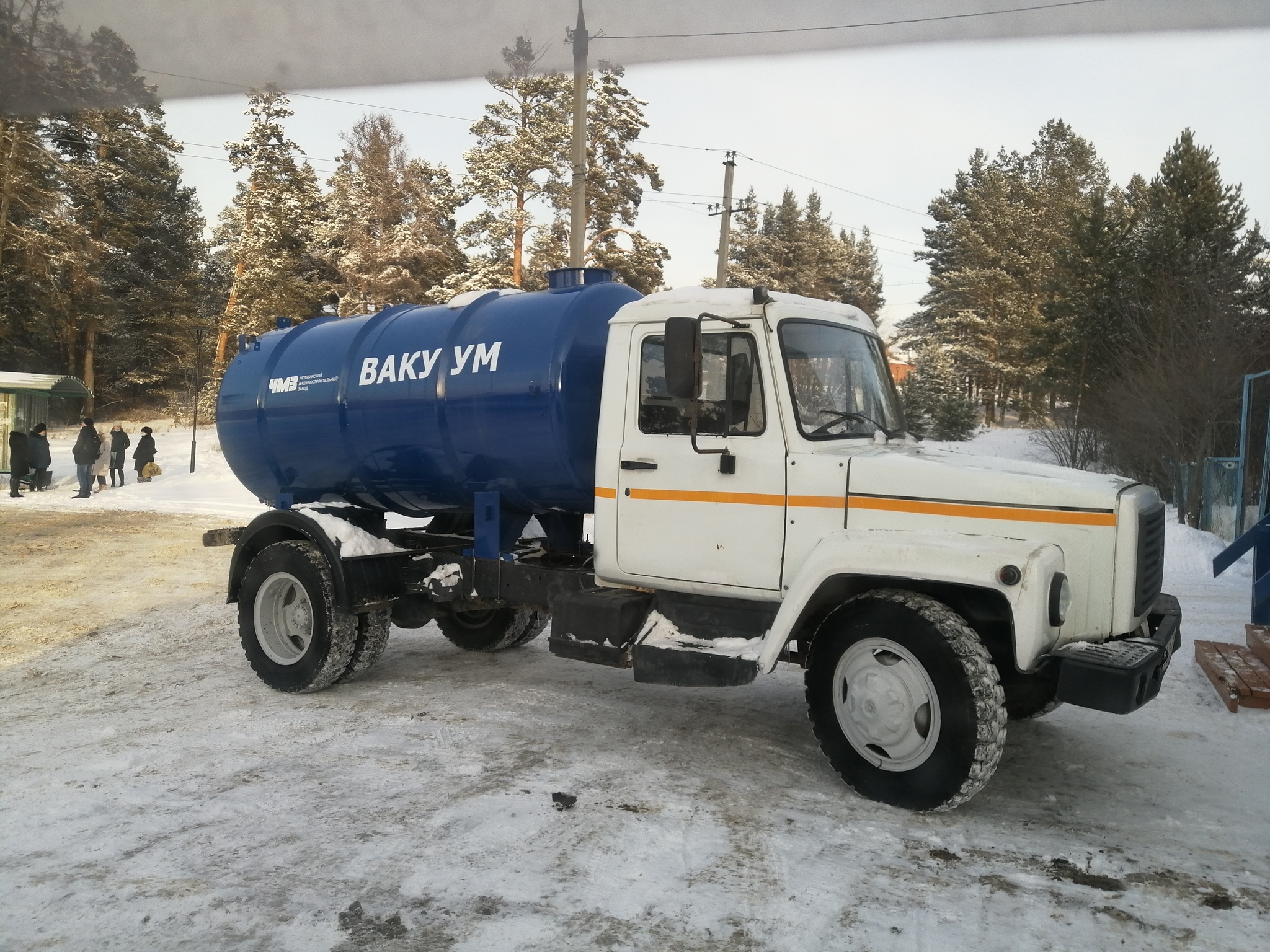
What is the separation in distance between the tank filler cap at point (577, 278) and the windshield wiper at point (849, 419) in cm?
198

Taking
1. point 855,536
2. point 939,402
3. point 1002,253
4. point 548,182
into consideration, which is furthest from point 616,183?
point 855,536

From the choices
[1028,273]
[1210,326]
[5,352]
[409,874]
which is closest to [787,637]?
[409,874]

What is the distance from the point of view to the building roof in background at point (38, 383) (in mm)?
23670

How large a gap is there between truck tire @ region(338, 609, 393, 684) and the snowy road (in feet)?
0.55

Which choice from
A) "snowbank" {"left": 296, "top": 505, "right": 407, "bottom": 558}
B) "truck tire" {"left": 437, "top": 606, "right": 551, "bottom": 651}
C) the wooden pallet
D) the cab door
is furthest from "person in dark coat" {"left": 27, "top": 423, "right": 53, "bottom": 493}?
the wooden pallet

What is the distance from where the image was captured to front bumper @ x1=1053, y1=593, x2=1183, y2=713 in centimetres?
395

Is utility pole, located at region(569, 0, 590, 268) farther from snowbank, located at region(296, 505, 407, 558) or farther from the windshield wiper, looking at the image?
the windshield wiper

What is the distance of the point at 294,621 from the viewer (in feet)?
22.7

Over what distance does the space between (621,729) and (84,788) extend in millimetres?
2898

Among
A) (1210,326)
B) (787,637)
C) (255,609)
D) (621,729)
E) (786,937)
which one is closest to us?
(786,937)

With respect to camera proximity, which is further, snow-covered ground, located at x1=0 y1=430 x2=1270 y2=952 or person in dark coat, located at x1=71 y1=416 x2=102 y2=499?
person in dark coat, located at x1=71 y1=416 x2=102 y2=499

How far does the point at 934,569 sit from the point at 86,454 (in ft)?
74.0

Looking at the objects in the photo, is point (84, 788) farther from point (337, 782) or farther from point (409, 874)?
point (409, 874)

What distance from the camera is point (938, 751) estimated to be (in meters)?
4.30
